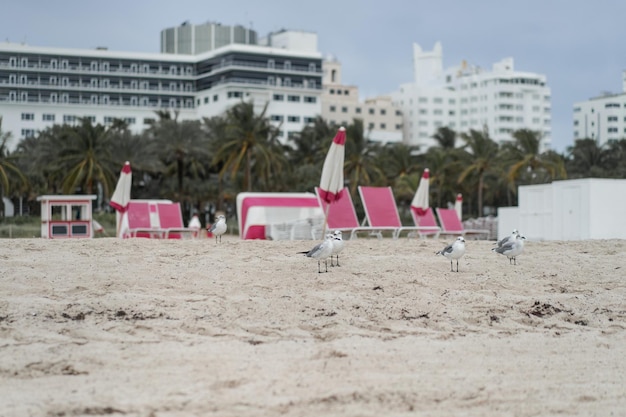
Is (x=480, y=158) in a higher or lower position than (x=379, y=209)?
higher

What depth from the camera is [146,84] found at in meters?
99.2

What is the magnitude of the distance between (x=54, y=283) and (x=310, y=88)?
3593 inches

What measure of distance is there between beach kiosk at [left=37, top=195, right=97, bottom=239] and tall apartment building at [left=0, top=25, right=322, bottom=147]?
66.0 meters

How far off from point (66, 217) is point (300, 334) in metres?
18.0

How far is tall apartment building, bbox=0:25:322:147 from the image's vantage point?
93812mm

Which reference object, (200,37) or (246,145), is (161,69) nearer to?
(200,37)

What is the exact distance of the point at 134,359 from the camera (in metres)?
8.09

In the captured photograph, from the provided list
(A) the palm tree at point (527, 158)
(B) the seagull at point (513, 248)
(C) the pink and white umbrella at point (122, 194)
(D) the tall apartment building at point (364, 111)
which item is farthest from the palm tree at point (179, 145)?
(D) the tall apartment building at point (364, 111)

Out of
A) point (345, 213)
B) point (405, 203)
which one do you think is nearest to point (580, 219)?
point (345, 213)

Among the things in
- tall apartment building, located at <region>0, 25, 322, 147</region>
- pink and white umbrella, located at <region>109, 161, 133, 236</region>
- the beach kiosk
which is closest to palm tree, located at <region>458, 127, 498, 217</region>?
pink and white umbrella, located at <region>109, 161, 133, 236</region>

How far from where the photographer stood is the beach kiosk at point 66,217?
80.2 ft

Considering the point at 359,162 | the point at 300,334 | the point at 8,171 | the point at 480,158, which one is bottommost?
the point at 300,334

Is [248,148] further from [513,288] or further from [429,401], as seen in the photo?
[429,401]

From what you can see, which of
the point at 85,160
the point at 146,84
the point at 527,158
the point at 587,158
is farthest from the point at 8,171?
the point at 146,84
